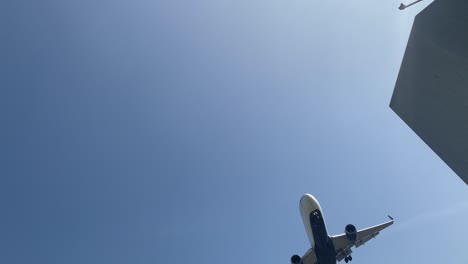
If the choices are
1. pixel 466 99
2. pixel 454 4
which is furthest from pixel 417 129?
pixel 454 4

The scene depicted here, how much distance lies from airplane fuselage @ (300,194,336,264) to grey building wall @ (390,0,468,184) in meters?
13.5

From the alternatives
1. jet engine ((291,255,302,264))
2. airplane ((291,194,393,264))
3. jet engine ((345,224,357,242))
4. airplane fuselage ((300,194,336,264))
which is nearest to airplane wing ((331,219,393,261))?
airplane ((291,194,393,264))

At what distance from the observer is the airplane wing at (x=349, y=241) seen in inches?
1533

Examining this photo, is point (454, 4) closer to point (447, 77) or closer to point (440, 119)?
point (447, 77)

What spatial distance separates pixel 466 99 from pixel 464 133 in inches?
119

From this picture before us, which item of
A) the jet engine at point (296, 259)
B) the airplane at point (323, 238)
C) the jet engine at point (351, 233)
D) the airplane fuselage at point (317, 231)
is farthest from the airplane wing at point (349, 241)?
the jet engine at point (296, 259)

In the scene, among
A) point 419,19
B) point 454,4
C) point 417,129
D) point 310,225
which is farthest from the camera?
point 310,225

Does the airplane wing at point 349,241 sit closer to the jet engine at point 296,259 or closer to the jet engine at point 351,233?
the jet engine at point 351,233

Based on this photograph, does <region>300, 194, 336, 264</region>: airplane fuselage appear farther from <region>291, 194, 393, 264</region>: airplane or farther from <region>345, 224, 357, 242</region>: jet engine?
<region>345, 224, 357, 242</region>: jet engine

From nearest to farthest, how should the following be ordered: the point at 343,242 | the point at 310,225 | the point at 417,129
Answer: the point at 417,129 → the point at 310,225 → the point at 343,242

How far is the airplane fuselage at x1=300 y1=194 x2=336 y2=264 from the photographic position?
35.7m

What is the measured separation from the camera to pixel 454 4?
22.3 m

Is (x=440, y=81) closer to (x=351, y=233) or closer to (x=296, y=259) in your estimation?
(x=351, y=233)

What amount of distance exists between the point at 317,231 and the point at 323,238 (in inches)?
39.9
